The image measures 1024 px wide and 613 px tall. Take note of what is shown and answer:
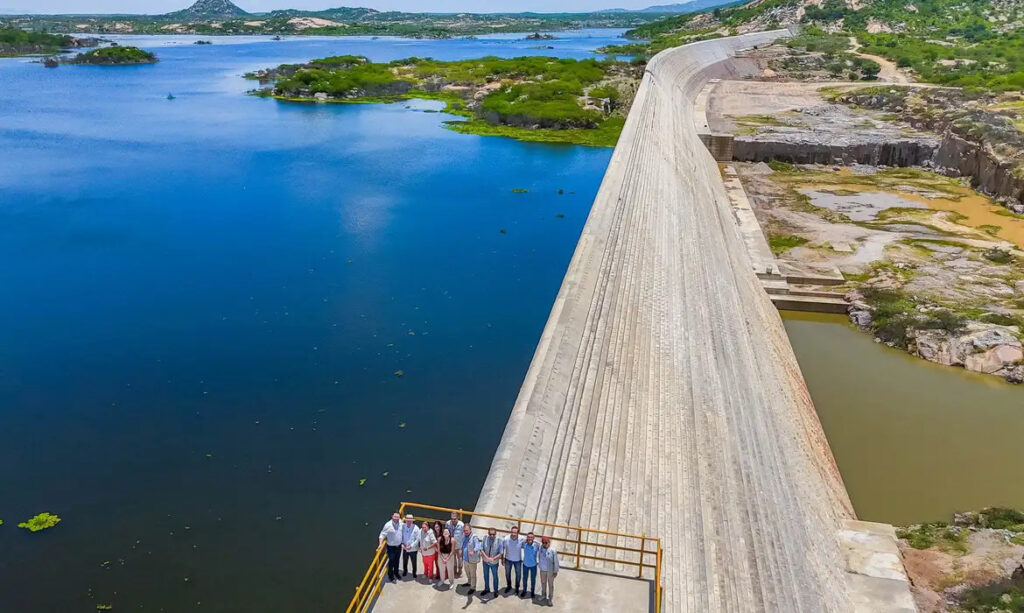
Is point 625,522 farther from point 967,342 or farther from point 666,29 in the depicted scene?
point 666,29

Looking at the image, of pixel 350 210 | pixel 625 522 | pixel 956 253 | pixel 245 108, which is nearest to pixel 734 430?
pixel 625 522

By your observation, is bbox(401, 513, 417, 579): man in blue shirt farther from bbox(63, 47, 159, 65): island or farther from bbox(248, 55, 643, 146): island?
bbox(63, 47, 159, 65): island

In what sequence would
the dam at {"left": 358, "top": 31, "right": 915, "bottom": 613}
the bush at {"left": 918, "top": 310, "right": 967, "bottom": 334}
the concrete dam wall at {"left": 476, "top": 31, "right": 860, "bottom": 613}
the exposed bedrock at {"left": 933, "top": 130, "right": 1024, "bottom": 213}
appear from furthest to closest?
the exposed bedrock at {"left": 933, "top": 130, "right": 1024, "bottom": 213}
the bush at {"left": 918, "top": 310, "right": 967, "bottom": 334}
the concrete dam wall at {"left": 476, "top": 31, "right": 860, "bottom": 613}
the dam at {"left": 358, "top": 31, "right": 915, "bottom": 613}

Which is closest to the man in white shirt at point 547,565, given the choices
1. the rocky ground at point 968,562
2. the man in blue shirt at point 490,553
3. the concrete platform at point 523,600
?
the concrete platform at point 523,600

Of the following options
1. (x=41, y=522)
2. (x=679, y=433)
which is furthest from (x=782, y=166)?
(x=41, y=522)

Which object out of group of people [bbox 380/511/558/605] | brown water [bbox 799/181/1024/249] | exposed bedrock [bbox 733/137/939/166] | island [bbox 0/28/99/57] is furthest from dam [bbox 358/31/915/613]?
island [bbox 0/28/99/57]

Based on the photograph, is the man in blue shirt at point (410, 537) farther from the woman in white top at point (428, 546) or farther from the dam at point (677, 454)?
the dam at point (677, 454)
